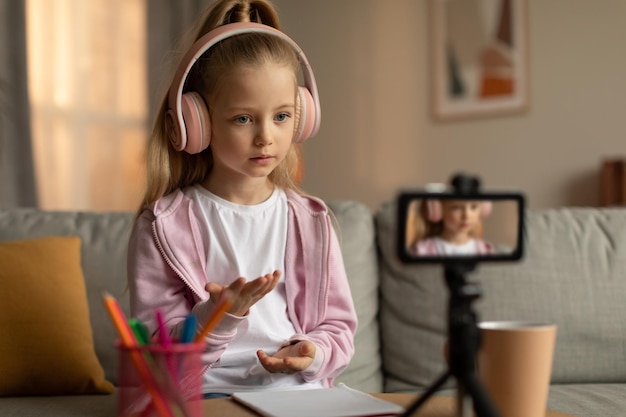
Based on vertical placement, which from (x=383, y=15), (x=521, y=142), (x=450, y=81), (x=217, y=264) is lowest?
(x=217, y=264)

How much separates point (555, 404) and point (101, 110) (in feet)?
9.28

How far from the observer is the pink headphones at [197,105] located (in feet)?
4.12

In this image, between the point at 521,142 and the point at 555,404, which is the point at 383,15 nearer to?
the point at 521,142

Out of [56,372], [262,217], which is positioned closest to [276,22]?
[262,217]

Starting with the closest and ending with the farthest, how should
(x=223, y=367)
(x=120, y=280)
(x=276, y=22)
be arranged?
(x=223, y=367)
(x=276, y=22)
(x=120, y=280)

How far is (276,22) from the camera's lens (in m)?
1.46

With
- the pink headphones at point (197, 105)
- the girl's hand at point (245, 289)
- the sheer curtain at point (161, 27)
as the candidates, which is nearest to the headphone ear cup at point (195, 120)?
the pink headphones at point (197, 105)

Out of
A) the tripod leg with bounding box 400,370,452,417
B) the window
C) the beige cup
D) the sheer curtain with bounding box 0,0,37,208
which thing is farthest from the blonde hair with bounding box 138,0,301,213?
the window

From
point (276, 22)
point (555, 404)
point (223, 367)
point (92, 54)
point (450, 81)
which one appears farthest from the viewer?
point (450, 81)

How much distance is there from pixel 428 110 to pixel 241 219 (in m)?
2.87

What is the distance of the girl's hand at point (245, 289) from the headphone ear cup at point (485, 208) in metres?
0.31

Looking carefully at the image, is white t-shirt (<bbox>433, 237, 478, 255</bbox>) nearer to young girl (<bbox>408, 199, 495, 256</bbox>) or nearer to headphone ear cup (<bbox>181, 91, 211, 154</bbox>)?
young girl (<bbox>408, 199, 495, 256</bbox>)

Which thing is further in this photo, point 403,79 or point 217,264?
point 403,79

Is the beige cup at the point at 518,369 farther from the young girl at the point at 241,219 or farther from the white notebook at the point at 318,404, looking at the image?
the young girl at the point at 241,219
